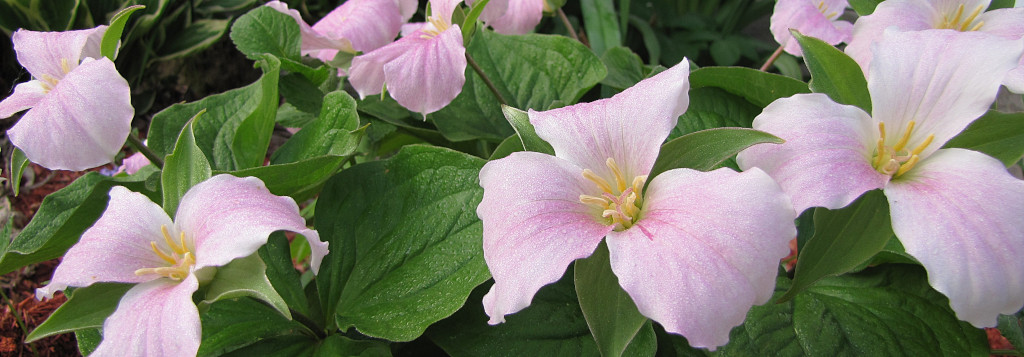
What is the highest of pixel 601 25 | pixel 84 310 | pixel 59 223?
pixel 84 310

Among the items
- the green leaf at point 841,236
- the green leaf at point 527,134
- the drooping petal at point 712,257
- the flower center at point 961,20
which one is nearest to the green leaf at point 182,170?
the green leaf at point 527,134

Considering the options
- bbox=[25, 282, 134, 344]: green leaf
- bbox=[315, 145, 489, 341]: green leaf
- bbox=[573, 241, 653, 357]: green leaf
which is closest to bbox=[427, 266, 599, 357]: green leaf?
bbox=[315, 145, 489, 341]: green leaf

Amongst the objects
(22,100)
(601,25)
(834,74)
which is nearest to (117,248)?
(22,100)

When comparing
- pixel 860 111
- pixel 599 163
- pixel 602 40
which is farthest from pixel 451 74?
pixel 602 40

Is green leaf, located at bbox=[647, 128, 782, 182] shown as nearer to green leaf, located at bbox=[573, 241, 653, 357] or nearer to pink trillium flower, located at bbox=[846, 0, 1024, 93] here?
green leaf, located at bbox=[573, 241, 653, 357]

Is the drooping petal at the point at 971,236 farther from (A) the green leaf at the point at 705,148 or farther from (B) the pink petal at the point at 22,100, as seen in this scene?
(B) the pink petal at the point at 22,100

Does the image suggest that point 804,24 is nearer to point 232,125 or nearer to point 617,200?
point 617,200

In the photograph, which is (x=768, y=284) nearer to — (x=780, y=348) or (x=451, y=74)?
(x=780, y=348)
